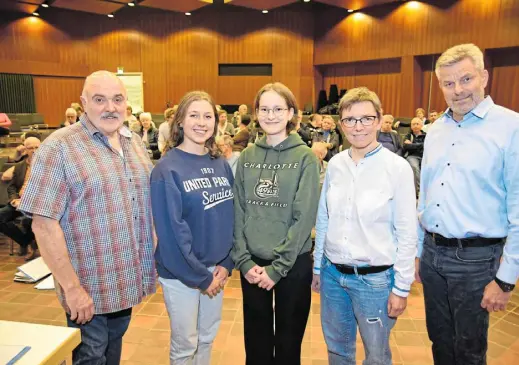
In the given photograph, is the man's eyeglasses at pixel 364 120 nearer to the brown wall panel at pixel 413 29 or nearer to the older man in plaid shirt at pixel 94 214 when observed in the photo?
the older man in plaid shirt at pixel 94 214

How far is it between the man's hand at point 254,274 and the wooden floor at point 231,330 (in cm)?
104

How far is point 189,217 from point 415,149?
5296 mm

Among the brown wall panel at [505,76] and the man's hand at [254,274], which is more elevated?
the brown wall panel at [505,76]

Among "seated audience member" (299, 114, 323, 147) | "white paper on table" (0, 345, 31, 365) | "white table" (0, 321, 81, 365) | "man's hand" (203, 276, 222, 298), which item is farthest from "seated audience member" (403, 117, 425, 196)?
"white paper on table" (0, 345, 31, 365)

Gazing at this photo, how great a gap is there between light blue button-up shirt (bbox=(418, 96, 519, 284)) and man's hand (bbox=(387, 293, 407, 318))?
372mm

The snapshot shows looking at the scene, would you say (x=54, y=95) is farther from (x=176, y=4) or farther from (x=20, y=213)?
(x=20, y=213)

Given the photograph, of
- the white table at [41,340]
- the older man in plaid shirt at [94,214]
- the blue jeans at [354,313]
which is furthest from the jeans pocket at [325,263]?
the white table at [41,340]

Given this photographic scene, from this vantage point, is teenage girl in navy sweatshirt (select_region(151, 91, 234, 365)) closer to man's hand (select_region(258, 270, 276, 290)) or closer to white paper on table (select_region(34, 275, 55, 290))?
man's hand (select_region(258, 270, 276, 290))

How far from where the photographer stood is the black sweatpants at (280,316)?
1.77 meters

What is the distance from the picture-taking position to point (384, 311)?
5.31ft

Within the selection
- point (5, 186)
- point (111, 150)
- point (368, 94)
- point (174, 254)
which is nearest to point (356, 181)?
point (368, 94)

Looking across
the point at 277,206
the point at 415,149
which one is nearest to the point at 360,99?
the point at 277,206

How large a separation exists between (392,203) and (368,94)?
476 mm

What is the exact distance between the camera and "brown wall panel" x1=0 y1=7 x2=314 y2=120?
14367mm
